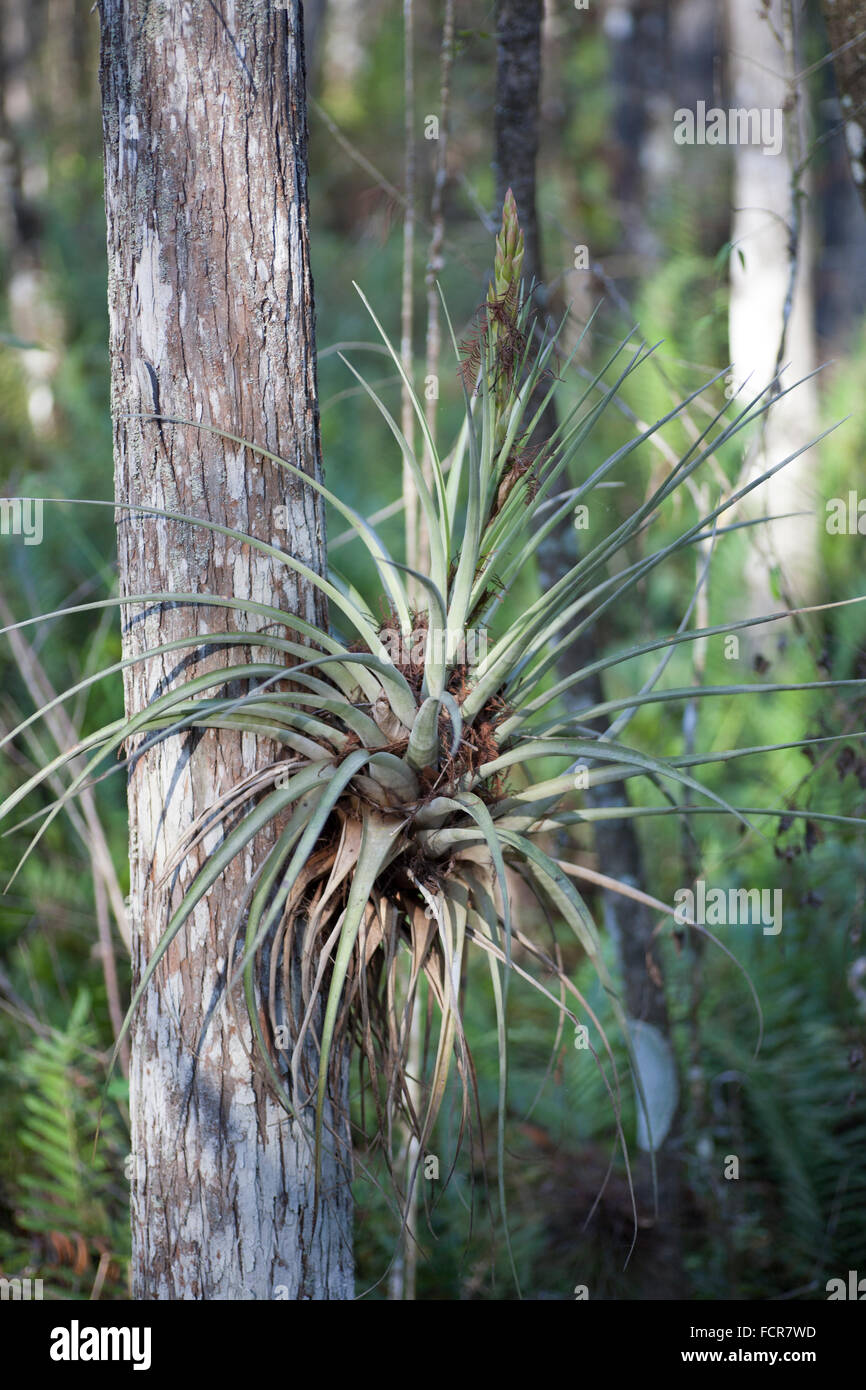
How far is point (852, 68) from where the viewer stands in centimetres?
253

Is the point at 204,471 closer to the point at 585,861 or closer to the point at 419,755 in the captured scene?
the point at 419,755

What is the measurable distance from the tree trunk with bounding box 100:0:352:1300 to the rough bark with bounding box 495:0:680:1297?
1170mm

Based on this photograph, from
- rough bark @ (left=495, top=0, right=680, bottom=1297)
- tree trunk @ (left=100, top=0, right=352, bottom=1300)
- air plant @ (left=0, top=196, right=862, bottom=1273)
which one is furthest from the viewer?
rough bark @ (left=495, top=0, right=680, bottom=1297)

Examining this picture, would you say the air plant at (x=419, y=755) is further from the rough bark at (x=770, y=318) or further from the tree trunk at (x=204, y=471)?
the rough bark at (x=770, y=318)

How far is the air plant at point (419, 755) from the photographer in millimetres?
1600

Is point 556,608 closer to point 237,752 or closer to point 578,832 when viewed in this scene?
point 237,752

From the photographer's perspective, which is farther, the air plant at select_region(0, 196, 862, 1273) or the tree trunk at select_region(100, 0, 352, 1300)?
the tree trunk at select_region(100, 0, 352, 1300)

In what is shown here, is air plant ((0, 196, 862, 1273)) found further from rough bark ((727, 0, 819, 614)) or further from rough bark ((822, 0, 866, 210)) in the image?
rough bark ((727, 0, 819, 614))

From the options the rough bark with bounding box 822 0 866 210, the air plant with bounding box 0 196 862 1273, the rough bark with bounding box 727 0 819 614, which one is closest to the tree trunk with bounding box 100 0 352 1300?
the air plant with bounding box 0 196 862 1273

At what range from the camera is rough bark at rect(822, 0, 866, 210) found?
247cm
